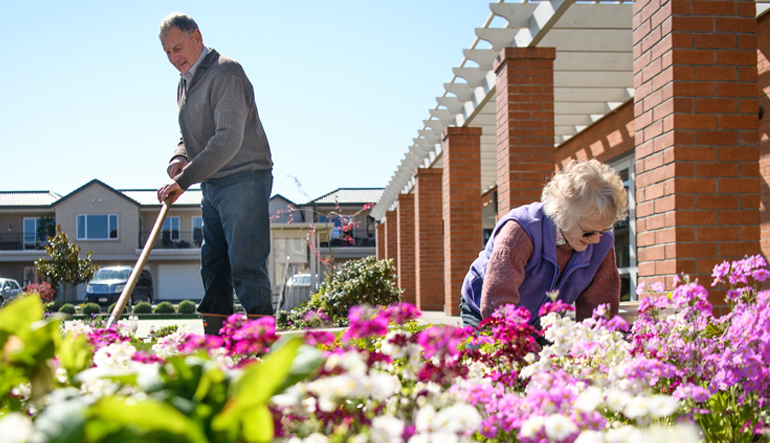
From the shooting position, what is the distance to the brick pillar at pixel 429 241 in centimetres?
1071

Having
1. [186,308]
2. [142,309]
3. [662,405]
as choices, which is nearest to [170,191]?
[662,405]

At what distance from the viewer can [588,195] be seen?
2.25 meters

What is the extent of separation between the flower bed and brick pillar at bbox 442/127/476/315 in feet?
21.5

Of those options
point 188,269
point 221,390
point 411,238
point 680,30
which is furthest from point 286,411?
point 188,269

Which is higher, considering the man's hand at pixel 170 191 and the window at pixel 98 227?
the window at pixel 98 227

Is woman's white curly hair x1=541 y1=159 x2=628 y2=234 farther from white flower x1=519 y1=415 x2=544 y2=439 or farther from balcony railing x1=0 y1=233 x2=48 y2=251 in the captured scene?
balcony railing x1=0 y1=233 x2=48 y2=251

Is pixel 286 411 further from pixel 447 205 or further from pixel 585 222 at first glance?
pixel 447 205

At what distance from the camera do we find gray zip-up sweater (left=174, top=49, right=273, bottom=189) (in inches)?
102

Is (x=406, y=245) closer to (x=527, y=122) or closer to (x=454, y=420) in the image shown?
(x=527, y=122)

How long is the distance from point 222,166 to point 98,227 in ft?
112

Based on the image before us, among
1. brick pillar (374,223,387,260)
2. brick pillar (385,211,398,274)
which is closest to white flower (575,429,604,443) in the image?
brick pillar (385,211,398,274)

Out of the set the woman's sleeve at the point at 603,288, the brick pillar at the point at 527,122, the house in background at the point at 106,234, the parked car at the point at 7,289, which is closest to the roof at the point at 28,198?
the house in background at the point at 106,234

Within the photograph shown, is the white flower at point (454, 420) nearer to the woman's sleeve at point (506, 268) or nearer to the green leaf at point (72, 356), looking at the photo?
the green leaf at point (72, 356)

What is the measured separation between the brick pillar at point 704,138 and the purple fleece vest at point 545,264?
0.72 metres
